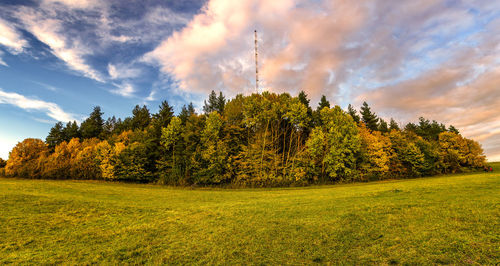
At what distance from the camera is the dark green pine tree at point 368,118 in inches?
2475

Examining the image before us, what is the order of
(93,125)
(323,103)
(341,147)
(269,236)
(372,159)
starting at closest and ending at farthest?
(269,236) → (341,147) → (372,159) → (323,103) → (93,125)

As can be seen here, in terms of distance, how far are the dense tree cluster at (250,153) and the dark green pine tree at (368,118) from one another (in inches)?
686

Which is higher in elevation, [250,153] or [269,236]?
Answer: [250,153]

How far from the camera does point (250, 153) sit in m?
35.2

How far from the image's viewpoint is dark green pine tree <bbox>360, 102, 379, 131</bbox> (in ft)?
206

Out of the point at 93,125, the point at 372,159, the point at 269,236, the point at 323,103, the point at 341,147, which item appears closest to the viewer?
the point at 269,236

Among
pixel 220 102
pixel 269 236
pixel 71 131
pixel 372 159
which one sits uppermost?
pixel 220 102

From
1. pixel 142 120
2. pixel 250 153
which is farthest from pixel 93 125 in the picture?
pixel 250 153

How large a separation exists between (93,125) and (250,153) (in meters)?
56.8

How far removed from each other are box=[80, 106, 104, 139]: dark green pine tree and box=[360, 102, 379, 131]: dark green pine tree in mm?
83519

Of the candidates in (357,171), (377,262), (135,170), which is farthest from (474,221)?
(135,170)

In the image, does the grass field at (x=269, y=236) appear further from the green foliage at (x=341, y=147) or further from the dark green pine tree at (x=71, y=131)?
the dark green pine tree at (x=71, y=131)

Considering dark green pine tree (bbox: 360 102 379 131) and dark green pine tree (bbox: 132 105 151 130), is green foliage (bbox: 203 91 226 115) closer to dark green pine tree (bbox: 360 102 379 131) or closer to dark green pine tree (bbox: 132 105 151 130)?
dark green pine tree (bbox: 132 105 151 130)

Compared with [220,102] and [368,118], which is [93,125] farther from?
[368,118]
